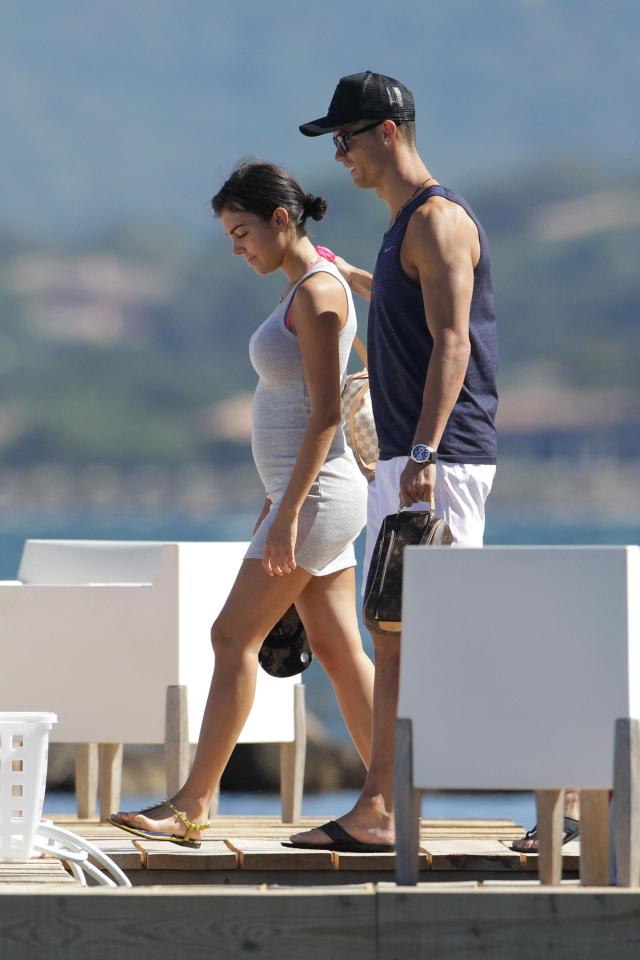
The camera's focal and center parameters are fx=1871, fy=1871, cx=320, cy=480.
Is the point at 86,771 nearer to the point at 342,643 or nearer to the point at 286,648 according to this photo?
the point at 286,648

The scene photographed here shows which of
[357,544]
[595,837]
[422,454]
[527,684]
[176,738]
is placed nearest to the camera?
[527,684]

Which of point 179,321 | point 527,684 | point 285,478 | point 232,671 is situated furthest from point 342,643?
point 179,321

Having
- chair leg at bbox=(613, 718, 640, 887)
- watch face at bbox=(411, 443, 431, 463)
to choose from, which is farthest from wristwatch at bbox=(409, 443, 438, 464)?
chair leg at bbox=(613, 718, 640, 887)

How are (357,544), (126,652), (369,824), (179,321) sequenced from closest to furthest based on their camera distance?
(369,824) → (126,652) → (357,544) → (179,321)

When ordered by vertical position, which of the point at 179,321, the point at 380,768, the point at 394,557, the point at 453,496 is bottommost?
the point at 380,768

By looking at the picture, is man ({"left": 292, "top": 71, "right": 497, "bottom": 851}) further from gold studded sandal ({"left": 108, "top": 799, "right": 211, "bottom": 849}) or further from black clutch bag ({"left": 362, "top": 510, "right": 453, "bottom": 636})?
gold studded sandal ({"left": 108, "top": 799, "right": 211, "bottom": 849})

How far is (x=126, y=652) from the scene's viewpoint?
199 inches

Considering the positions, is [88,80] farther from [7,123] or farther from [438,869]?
[438,869]

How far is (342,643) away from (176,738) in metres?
0.84

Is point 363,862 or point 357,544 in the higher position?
point 357,544

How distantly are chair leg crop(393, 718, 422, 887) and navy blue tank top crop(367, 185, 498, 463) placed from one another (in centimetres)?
81

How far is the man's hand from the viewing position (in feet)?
12.0

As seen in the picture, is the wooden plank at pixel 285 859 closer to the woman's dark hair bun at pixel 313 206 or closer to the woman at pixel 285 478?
the woman at pixel 285 478

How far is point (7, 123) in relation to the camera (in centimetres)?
10356
